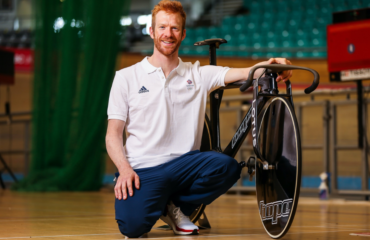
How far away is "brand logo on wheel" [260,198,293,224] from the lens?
1602mm

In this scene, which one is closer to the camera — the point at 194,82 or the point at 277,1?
the point at 194,82

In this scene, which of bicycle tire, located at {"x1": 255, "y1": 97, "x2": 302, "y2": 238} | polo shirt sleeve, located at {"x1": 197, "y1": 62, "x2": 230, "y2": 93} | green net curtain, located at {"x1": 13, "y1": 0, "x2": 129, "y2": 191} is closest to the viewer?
bicycle tire, located at {"x1": 255, "y1": 97, "x2": 302, "y2": 238}

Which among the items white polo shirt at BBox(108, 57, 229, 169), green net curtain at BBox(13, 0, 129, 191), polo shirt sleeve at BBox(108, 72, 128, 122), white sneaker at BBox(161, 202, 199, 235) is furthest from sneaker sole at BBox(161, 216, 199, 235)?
green net curtain at BBox(13, 0, 129, 191)

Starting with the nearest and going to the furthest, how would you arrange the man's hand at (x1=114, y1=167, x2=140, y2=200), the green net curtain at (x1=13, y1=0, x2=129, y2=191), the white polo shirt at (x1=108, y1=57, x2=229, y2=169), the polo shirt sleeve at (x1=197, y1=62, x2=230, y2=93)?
the man's hand at (x1=114, y1=167, x2=140, y2=200), the white polo shirt at (x1=108, y1=57, x2=229, y2=169), the polo shirt sleeve at (x1=197, y1=62, x2=230, y2=93), the green net curtain at (x1=13, y1=0, x2=129, y2=191)

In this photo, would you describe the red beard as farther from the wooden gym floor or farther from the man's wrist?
the wooden gym floor

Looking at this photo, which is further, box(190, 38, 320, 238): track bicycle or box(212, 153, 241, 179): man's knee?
box(212, 153, 241, 179): man's knee

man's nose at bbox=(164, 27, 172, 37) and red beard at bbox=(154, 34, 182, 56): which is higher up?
man's nose at bbox=(164, 27, 172, 37)

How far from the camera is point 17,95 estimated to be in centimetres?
975

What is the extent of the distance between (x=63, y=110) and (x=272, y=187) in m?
3.84

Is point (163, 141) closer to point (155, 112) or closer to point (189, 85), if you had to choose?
point (155, 112)

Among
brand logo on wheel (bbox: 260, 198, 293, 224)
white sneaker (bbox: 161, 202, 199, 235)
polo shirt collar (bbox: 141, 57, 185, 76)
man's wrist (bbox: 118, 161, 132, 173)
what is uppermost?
polo shirt collar (bbox: 141, 57, 185, 76)

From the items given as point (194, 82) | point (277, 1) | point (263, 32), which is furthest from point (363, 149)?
point (277, 1)

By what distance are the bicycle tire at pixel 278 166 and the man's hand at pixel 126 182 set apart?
44cm

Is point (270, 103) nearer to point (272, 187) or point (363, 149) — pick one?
point (272, 187)
